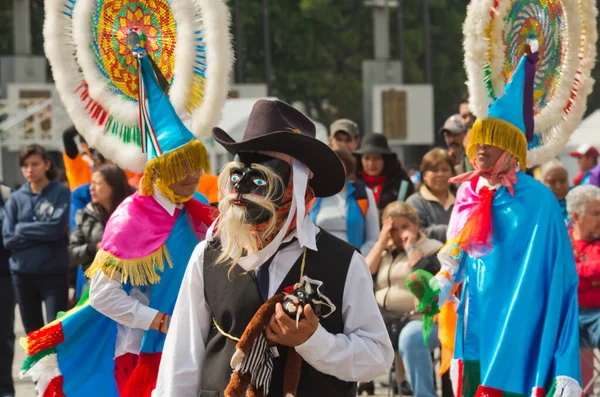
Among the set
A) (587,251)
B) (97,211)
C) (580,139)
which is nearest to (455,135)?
(587,251)

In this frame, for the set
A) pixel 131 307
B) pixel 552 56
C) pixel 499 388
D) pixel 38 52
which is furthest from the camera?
pixel 38 52

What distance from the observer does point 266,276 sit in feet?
11.6

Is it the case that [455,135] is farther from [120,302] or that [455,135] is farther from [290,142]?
[290,142]

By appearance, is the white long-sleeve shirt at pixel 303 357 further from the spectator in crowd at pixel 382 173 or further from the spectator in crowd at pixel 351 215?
the spectator in crowd at pixel 382 173

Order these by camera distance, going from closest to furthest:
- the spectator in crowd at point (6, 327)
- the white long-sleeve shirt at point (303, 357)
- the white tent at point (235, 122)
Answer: the white long-sleeve shirt at point (303, 357) → the spectator in crowd at point (6, 327) → the white tent at point (235, 122)

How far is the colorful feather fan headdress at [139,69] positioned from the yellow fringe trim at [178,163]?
0.01m

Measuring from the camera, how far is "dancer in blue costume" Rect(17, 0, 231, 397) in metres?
5.29

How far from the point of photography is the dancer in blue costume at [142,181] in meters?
5.29

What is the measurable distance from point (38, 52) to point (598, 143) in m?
18.5

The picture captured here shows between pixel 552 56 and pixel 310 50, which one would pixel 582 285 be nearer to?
pixel 552 56

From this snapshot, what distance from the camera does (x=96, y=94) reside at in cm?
575

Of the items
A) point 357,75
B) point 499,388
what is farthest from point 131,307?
point 357,75

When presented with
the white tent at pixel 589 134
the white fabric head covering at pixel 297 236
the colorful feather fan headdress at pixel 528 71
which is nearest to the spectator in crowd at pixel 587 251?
the colorful feather fan headdress at pixel 528 71

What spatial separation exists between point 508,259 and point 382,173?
333 centimetres
